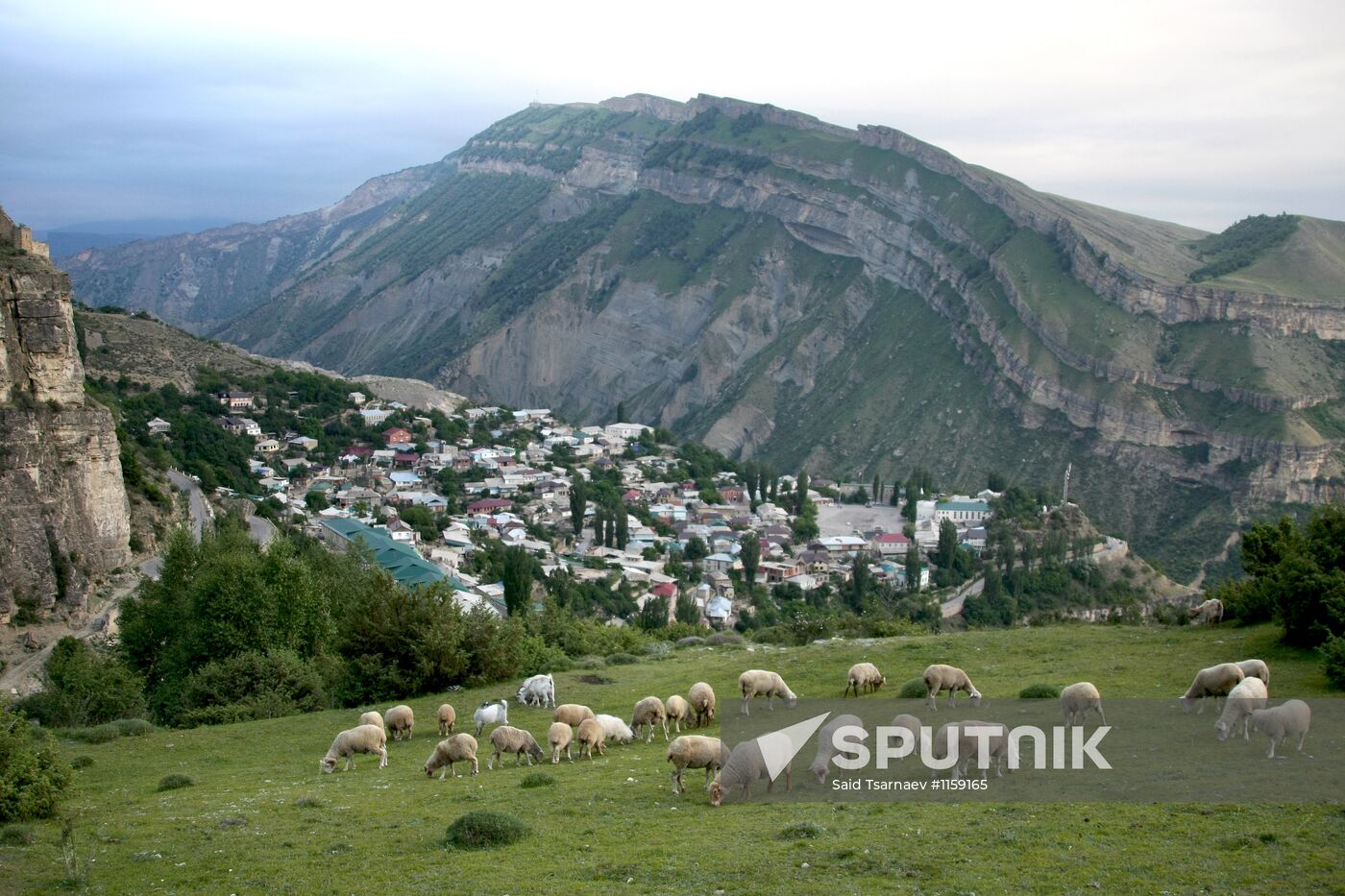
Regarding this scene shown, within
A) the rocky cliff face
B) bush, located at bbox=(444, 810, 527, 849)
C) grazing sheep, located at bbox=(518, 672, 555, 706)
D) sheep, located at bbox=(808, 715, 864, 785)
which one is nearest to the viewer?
bush, located at bbox=(444, 810, 527, 849)

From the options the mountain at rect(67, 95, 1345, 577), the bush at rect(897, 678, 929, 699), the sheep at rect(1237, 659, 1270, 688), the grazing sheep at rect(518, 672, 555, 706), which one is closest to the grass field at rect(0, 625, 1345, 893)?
the bush at rect(897, 678, 929, 699)

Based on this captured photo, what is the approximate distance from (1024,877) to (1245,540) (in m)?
16.9

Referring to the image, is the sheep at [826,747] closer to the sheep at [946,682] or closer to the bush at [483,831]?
the sheep at [946,682]

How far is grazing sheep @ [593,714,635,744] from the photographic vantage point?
55.9 feet

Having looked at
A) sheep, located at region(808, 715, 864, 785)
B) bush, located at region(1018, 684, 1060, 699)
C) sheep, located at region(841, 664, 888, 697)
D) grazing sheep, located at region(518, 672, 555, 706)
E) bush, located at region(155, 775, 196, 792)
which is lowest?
bush, located at region(155, 775, 196, 792)

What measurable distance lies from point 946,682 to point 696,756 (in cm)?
491

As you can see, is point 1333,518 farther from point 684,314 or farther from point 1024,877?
point 684,314

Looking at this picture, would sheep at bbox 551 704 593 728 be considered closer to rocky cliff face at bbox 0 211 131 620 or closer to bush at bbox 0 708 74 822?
bush at bbox 0 708 74 822

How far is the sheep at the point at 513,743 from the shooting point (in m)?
16.2

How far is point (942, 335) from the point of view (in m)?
148

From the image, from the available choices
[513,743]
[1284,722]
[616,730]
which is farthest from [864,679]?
[1284,722]

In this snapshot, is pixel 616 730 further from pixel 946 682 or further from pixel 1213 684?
pixel 1213 684

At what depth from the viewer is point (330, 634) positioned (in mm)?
28562

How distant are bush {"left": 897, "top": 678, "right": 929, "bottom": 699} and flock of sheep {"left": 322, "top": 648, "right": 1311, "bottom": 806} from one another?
0.19 metres
